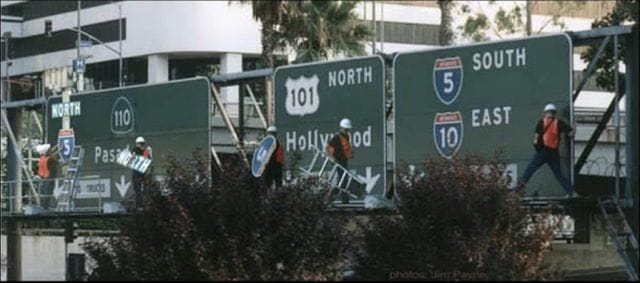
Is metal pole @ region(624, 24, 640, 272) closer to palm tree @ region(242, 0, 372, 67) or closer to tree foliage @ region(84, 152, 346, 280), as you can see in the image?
tree foliage @ region(84, 152, 346, 280)

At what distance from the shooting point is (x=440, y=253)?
13.3 metres

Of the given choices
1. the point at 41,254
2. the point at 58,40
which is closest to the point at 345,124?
the point at 41,254

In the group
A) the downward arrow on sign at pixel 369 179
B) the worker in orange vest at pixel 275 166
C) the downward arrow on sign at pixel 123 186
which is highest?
the worker in orange vest at pixel 275 166

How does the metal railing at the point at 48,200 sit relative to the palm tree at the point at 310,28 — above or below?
below

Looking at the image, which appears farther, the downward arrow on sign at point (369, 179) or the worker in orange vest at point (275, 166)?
the downward arrow on sign at point (369, 179)

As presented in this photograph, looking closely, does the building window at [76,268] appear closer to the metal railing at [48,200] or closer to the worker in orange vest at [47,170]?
the metal railing at [48,200]

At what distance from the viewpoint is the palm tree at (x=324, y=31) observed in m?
41.3

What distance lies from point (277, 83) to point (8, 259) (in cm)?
787

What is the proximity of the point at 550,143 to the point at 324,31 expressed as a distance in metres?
26.1

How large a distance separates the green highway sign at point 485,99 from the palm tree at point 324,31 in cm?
2183

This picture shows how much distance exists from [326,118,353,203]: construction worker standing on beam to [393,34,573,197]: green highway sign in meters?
0.90

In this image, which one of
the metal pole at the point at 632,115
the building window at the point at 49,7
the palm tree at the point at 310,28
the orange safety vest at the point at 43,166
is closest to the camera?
the metal pole at the point at 632,115

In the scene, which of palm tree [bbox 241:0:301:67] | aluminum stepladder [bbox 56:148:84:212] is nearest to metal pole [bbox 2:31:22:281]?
aluminum stepladder [bbox 56:148:84:212]

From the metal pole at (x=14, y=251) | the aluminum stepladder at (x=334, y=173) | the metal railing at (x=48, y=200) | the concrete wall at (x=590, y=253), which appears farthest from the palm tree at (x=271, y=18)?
Result: the concrete wall at (x=590, y=253)
